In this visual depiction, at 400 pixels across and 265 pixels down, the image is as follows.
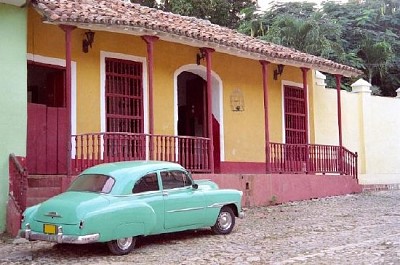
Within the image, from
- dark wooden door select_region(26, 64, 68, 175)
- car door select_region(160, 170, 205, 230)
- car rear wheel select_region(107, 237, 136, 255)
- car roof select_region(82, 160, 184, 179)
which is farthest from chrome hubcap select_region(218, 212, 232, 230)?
dark wooden door select_region(26, 64, 68, 175)

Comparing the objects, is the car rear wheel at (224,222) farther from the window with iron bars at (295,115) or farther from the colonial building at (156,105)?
the window with iron bars at (295,115)

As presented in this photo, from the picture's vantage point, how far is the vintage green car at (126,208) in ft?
25.5

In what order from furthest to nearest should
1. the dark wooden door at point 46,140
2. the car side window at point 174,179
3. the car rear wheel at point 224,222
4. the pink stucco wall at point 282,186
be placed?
the pink stucco wall at point 282,186, the dark wooden door at point 46,140, the car rear wheel at point 224,222, the car side window at point 174,179

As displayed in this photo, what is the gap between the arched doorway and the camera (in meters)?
15.7

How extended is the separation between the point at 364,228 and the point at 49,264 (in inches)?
223

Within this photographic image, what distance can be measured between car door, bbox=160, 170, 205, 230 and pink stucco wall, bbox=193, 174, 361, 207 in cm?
333

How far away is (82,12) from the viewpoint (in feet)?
37.8

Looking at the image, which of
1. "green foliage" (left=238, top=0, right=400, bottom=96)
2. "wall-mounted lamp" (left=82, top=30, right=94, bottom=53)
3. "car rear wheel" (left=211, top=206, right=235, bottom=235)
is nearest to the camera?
"car rear wheel" (left=211, top=206, right=235, bottom=235)

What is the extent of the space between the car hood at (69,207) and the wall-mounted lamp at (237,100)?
27.3 ft

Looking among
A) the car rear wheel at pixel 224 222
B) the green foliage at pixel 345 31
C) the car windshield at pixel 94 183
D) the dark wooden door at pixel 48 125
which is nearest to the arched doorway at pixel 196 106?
the dark wooden door at pixel 48 125

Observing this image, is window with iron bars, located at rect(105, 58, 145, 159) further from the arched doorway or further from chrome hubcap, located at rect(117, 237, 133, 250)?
chrome hubcap, located at rect(117, 237, 133, 250)

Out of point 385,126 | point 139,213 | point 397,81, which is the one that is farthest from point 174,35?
point 397,81

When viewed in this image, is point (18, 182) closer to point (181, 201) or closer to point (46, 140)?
point (46, 140)

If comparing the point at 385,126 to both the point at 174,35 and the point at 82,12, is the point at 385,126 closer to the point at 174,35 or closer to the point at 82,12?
the point at 174,35
